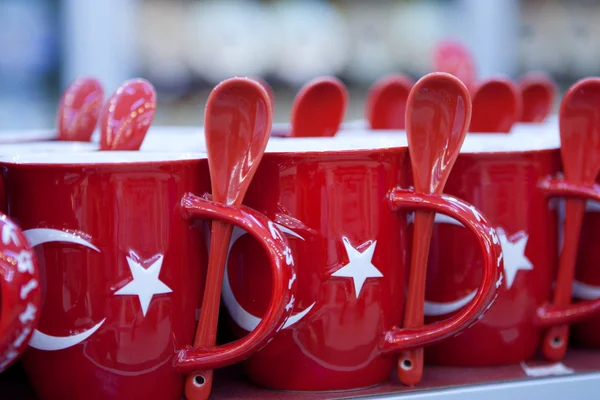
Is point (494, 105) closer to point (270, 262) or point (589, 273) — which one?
point (589, 273)

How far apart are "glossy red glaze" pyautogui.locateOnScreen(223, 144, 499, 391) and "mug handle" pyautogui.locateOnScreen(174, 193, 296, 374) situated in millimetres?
34

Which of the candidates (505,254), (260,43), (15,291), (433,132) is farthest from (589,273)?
(260,43)

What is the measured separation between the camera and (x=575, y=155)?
2.02 feet

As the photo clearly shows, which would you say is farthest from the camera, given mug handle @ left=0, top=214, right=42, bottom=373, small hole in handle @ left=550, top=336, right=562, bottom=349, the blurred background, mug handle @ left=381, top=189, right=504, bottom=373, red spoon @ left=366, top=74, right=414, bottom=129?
the blurred background

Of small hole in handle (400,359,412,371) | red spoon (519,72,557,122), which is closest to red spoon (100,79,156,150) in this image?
small hole in handle (400,359,412,371)

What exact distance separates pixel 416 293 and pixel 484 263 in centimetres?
6

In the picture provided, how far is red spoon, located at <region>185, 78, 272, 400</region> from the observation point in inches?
20.1

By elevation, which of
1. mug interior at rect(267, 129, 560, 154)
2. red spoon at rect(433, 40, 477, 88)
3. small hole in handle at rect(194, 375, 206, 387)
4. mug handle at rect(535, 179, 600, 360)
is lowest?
small hole in handle at rect(194, 375, 206, 387)

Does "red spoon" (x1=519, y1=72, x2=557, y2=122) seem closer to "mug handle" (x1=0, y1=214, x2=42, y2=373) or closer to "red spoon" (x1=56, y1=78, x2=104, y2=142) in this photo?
"red spoon" (x1=56, y1=78, x2=104, y2=142)

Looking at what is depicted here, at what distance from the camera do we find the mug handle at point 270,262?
50 centimetres

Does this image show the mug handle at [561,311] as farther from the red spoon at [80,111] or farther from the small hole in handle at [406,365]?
the red spoon at [80,111]

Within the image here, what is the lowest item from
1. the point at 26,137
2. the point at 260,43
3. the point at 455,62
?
the point at 26,137

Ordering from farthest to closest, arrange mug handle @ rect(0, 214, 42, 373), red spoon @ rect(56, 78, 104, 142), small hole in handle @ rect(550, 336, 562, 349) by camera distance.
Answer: red spoon @ rect(56, 78, 104, 142) → small hole in handle @ rect(550, 336, 562, 349) → mug handle @ rect(0, 214, 42, 373)

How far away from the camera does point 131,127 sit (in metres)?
0.59
